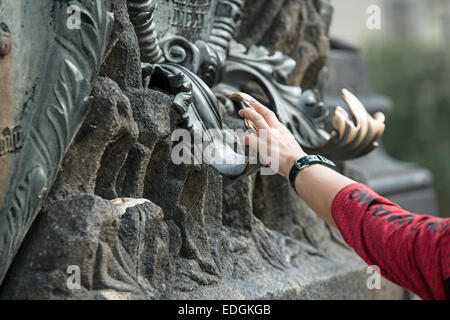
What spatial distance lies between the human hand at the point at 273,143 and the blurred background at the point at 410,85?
30.5 feet

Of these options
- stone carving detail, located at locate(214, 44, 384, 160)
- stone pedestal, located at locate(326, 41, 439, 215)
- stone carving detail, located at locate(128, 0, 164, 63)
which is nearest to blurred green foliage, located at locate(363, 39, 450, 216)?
stone pedestal, located at locate(326, 41, 439, 215)

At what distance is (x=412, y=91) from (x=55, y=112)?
11123 mm

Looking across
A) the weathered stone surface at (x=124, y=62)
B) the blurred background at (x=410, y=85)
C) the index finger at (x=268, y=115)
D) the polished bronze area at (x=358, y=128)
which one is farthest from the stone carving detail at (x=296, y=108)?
the blurred background at (x=410, y=85)

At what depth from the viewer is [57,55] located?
1.44m

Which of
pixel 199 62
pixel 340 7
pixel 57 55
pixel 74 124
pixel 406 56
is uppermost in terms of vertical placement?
pixel 340 7

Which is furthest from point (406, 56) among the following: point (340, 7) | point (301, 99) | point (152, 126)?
point (152, 126)

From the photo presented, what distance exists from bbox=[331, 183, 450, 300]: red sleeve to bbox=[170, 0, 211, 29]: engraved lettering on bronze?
97 centimetres

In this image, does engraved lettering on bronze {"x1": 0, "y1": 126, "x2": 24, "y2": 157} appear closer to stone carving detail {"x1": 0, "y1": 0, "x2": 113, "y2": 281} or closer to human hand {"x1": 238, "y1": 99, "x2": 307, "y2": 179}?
stone carving detail {"x1": 0, "y1": 0, "x2": 113, "y2": 281}

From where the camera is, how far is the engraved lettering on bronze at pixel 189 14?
2082mm

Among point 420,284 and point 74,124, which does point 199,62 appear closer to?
point 74,124

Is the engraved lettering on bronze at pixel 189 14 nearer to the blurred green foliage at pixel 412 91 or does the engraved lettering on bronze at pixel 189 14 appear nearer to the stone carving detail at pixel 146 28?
the stone carving detail at pixel 146 28

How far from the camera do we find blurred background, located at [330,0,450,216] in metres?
11.0

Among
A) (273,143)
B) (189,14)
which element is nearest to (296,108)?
(189,14)

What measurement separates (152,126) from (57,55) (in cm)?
31
